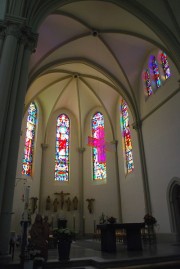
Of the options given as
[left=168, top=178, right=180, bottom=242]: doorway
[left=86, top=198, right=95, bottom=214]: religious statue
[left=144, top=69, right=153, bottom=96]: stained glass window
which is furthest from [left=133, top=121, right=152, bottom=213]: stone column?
[left=86, top=198, right=95, bottom=214]: religious statue

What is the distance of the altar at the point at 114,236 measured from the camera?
818 centimetres

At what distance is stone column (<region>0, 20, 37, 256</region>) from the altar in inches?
153

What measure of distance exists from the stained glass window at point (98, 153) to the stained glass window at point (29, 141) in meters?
5.13

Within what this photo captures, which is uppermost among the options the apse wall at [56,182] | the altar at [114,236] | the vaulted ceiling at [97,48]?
the vaulted ceiling at [97,48]

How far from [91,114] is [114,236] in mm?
14146

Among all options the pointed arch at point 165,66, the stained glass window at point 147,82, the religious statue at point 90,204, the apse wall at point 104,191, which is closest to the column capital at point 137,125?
the stained glass window at point 147,82

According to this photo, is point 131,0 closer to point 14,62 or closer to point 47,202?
point 14,62

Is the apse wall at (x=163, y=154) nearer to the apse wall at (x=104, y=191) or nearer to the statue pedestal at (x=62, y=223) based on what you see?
the apse wall at (x=104, y=191)

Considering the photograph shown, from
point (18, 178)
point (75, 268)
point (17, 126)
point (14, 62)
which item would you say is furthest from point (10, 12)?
point (18, 178)

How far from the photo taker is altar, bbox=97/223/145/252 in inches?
322

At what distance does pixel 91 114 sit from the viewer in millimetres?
21375

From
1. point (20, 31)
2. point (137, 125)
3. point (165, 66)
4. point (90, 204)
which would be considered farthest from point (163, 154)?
point (20, 31)

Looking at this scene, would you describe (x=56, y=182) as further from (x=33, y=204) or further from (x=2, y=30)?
(x=2, y=30)

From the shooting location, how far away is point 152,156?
1397 centimetres
